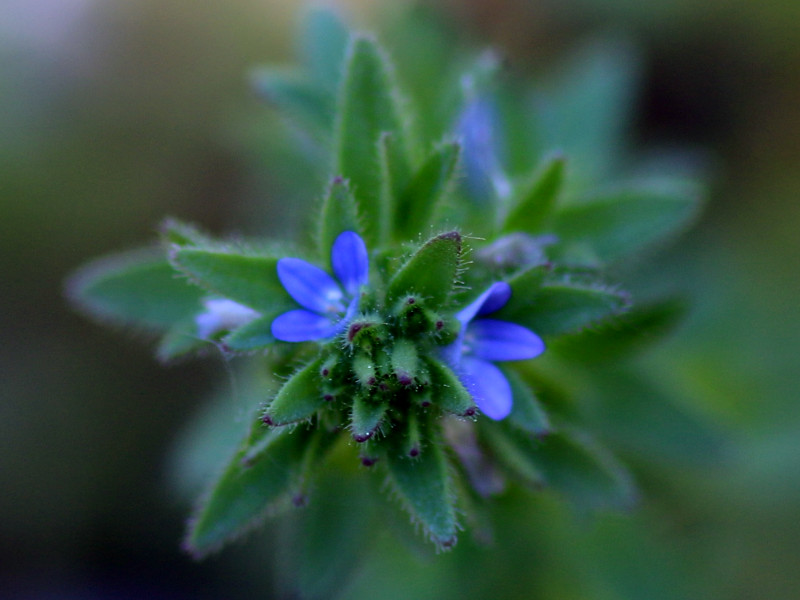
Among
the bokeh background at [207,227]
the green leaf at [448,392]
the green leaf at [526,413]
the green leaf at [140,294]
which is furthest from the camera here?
the bokeh background at [207,227]

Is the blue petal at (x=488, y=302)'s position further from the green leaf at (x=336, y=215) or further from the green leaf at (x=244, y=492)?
the green leaf at (x=244, y=492)

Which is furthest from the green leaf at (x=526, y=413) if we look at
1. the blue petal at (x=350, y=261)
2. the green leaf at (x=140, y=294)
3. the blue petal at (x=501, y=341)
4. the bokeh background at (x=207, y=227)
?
the bokeh background at (x=207, y=227)

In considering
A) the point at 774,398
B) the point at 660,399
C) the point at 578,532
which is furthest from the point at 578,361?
the point at 774,398

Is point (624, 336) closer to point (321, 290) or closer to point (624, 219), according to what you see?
point (624, 219)

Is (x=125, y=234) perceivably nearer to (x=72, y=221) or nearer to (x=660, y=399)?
(x=72, y=221)

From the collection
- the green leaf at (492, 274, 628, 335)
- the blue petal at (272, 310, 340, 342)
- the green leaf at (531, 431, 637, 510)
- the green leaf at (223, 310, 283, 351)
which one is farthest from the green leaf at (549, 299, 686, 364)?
the green leaf at (223, 310, 283, 351)
